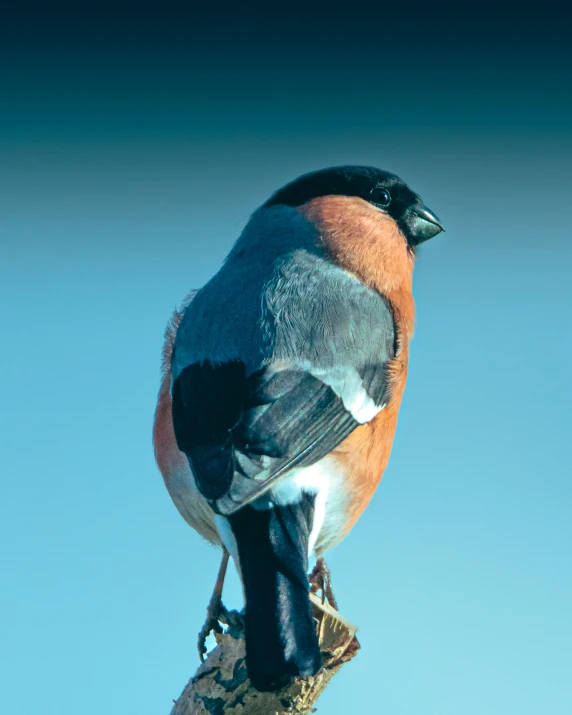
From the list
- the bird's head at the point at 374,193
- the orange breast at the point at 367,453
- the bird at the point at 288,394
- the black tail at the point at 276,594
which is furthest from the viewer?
the bird's head at the point at 374,193

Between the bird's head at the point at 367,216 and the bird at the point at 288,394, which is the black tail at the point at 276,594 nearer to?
the bird at the point at 288,394

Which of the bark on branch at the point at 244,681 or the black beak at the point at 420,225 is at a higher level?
the black beak at the point at 420,225

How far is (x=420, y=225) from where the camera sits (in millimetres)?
4172

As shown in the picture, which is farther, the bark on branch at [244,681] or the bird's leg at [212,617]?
the bird's leg at [212,617]

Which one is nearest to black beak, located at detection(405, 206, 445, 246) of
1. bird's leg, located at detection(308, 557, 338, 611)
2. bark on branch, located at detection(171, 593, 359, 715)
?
bird's leg, located at detection(308, 557, 338, 611)

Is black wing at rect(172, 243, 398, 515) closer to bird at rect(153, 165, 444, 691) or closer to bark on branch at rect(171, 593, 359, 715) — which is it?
bird at rect(153, 165, 444, 691)

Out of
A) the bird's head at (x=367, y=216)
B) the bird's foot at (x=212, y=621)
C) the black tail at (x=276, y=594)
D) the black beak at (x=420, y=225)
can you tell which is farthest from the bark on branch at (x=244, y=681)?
the black beak at (x=420, y=225)

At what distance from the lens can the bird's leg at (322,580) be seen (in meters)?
3.43

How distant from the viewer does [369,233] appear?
3947 millimetres

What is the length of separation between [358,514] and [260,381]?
73 centimetres

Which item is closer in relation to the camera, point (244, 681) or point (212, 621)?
point (244, 681)

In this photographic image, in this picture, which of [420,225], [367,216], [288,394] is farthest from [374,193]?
[288,394]

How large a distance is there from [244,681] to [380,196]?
2328 mm

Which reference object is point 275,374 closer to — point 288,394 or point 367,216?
point 288,394
